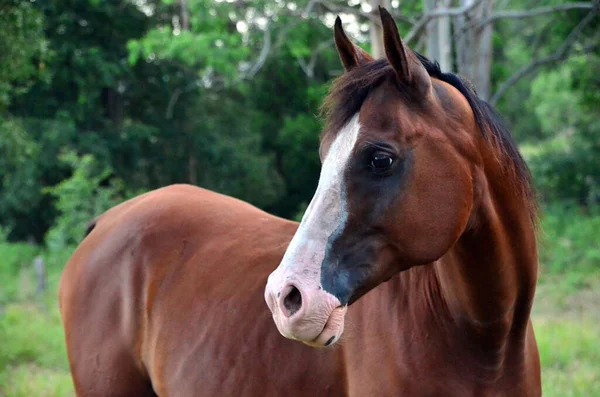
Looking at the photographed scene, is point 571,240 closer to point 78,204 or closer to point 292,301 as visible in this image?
point 78,204

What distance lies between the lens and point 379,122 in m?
1.94

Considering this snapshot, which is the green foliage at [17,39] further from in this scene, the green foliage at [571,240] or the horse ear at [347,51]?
the green foliage at [571,240]

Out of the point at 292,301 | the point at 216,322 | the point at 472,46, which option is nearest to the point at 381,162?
the point at 292,301

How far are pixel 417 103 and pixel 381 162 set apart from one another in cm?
23

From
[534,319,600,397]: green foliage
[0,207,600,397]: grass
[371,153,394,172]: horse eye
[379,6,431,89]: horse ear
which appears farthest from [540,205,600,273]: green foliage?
[371,153,394,172]: horse eye

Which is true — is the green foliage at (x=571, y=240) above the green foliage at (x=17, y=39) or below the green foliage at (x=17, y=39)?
below

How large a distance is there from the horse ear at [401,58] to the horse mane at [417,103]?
0.04 m

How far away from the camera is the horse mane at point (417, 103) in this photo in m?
2.00

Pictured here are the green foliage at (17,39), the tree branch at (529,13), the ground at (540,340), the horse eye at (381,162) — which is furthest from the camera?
the tree branch at (529,13)

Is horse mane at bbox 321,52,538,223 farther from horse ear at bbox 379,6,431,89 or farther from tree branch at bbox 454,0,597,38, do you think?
tree branch at bbox 454,0,597,38

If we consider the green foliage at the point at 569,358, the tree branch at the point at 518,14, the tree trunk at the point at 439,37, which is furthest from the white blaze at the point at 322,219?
the tree trunk at the point at 439,37

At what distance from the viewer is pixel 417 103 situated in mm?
1991

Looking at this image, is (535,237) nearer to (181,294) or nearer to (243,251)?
(243,251)

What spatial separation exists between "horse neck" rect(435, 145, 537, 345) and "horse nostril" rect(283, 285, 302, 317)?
596 mm
